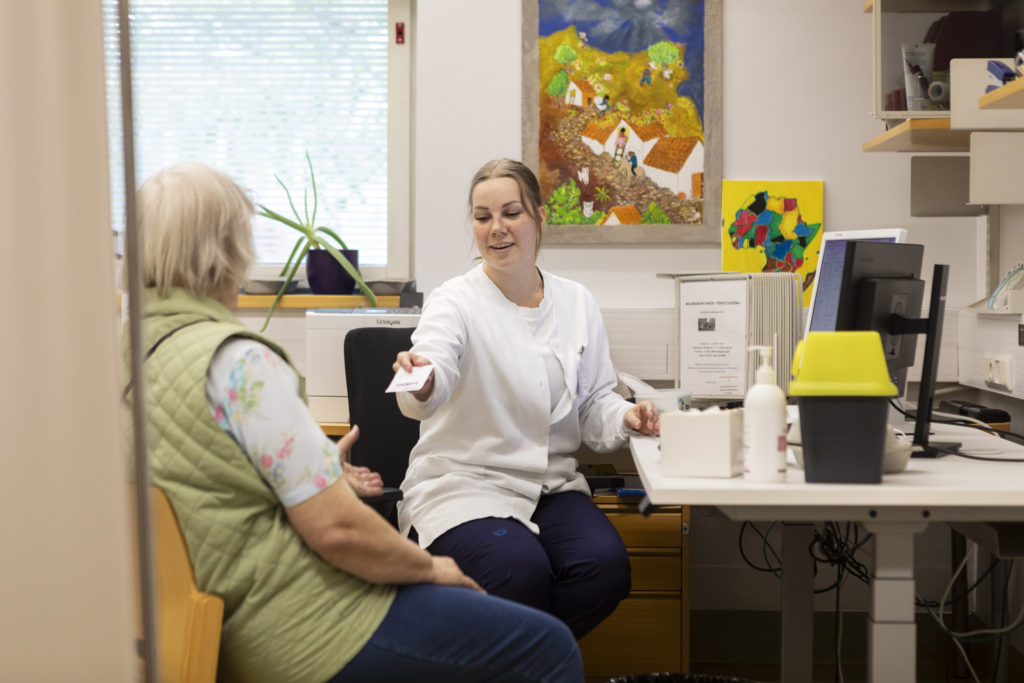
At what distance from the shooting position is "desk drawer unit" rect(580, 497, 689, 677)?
2.42 meters

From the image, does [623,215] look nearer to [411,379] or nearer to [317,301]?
[317,301]

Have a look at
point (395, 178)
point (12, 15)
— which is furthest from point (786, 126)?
point (12, 15)

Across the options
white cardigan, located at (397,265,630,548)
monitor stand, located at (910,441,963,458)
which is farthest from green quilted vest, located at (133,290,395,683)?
monitor stand, located at (910,441,963,458)

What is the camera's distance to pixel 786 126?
295cm

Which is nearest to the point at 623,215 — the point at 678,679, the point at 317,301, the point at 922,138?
the point at 922,138

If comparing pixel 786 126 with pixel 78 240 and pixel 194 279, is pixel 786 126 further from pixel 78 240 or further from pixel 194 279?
pixel 78 240

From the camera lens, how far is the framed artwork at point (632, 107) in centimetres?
293

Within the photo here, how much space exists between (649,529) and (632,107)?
131 centimetres

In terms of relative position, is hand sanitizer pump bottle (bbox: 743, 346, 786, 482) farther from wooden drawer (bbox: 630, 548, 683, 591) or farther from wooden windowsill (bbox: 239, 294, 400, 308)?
wooden windowsill (bbox: 239, 294, 400, 308)

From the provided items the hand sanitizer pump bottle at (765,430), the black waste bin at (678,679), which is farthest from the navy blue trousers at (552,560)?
the hand sanitizer pump bottle at (765,430)

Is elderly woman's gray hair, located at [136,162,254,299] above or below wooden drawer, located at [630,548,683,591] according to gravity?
above

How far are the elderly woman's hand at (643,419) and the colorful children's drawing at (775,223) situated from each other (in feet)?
3.29

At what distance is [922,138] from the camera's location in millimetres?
2514

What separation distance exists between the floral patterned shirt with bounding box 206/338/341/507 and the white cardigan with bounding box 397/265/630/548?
0.77 m
